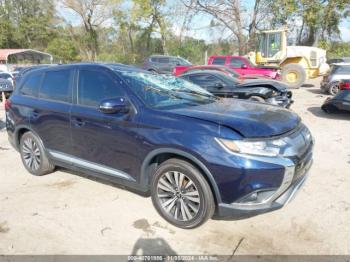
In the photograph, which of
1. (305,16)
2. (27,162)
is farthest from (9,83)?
(305,16)

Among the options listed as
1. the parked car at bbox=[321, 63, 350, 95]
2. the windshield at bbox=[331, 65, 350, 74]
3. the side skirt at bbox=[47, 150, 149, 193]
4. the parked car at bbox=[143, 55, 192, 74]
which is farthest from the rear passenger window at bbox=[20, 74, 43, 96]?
the parked car at bbox=[143, 55, 192, 74]

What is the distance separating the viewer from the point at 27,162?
5.11 m

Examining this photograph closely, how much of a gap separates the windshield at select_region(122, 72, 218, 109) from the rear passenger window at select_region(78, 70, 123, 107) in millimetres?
199

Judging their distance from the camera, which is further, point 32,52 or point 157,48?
point 32,52

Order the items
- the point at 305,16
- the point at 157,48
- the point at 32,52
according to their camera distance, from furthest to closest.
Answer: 1. the point at 32,52
2. the point at 157,48
3. the point at 305,16

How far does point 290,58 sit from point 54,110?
15796 millimetres

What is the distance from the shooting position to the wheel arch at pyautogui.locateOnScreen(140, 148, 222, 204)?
3131 mm

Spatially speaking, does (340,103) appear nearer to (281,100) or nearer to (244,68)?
(281,100)

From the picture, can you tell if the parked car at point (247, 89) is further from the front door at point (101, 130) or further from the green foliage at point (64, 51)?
the green foliage at point (64, 51)

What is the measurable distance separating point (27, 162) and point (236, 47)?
96.0 feet

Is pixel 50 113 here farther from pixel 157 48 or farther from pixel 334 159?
pixel 157 48

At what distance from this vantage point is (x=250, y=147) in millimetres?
3023

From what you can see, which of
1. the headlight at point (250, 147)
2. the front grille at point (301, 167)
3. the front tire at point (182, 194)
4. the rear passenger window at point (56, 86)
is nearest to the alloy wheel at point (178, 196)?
the front tire at point (182, 194)

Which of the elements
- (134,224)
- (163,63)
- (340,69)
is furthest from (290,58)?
(134,224)
